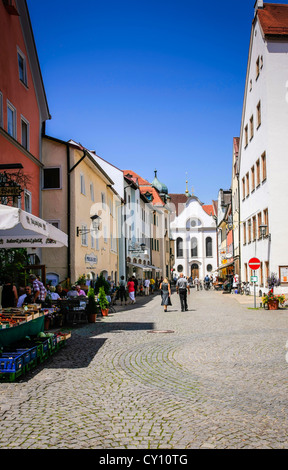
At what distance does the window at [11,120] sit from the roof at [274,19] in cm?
1711

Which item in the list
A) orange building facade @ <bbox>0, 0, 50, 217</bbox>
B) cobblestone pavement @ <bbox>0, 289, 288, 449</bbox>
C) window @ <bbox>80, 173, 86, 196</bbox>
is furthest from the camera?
window @ <bbox>80, 173, 86, 196</bbox>

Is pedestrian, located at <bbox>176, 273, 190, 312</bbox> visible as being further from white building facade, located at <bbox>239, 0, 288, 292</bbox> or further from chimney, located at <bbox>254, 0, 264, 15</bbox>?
chimney, located at <bbox>254, 0, 264, 15</bbox>

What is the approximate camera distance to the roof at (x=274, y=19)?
95.6 feet

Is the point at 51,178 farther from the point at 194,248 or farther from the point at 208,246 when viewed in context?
the point at 208,246

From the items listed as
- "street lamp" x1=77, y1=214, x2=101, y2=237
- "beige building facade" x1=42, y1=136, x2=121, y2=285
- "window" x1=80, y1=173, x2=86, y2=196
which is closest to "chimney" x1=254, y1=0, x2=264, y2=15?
"beige building facade" x1=42, y1=136, x2=121, y2=285

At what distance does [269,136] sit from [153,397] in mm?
24551

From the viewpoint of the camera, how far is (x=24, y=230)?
12.1 metres

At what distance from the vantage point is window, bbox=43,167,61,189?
24.0 meters

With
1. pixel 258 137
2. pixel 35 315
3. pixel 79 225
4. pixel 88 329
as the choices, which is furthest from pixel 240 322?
pixel 258 137

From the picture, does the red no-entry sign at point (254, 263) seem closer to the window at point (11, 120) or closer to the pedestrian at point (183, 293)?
the pedestrian at point (183, 293)

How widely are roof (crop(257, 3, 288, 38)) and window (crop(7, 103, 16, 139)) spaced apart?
56.1 ft

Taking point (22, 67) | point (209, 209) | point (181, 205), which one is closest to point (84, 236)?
point (22, 67)

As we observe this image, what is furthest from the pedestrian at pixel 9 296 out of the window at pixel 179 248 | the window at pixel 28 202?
the window at pixel 179 248
